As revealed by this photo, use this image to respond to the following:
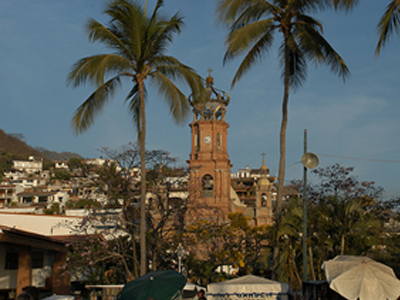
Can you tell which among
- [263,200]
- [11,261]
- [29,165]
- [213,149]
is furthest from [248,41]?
[29,165]

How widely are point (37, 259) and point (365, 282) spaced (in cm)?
1538

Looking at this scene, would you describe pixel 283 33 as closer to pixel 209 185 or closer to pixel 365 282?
pixel 365 282

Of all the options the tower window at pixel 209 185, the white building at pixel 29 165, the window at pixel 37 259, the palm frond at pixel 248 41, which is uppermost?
the white building at pixel 29 165

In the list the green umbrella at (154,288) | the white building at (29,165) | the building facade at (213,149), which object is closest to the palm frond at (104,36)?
the green umbrella at (154,288)

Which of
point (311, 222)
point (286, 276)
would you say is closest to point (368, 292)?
point (286, 276)

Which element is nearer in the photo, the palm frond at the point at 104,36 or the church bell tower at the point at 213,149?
the palm frond at the point at 104,36

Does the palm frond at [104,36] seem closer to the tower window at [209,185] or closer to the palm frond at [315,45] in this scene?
the palm frond at [315,45]

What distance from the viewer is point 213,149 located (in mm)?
48406

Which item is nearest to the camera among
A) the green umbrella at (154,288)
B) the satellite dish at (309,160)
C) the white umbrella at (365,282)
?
the white umbrella at (365,282)

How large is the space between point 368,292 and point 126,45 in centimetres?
1051

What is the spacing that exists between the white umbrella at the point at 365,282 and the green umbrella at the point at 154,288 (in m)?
3.78

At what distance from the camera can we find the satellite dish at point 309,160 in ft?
47.5

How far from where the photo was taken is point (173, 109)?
1576 centimetres

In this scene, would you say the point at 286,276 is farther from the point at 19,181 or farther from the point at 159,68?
the point at 19,181
